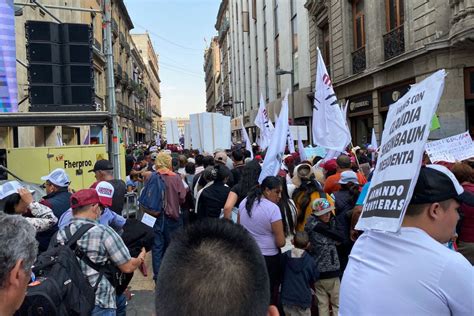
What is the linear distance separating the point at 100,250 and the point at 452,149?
5.07m

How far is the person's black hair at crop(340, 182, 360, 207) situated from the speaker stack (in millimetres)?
6949

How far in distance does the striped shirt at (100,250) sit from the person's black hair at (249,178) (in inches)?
90.2

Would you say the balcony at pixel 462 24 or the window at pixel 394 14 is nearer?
the balcony at pixel 462 24

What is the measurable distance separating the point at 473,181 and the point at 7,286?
166 inches

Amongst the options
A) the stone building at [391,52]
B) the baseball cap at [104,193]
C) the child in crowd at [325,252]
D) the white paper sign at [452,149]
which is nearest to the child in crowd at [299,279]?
the child in crowd at [325,252]

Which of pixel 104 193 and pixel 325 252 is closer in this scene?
pixel 104 193

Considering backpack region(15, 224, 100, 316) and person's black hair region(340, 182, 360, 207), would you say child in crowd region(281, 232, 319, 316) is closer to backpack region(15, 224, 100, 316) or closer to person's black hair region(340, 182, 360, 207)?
person's black hair region(340, 182, 360, 207)

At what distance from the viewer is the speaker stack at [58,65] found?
9297 millimetres

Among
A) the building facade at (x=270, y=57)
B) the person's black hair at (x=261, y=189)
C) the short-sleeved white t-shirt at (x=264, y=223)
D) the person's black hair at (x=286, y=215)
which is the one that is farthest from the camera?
the building facade at (x=270, y=57)

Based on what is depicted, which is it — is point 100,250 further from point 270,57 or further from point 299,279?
point 270,57

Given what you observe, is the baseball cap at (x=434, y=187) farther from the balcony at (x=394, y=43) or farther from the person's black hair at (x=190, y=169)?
the balcony at (x=394, y=43)

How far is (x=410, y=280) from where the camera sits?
157 centimetres

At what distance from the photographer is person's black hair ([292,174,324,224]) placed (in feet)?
15.5

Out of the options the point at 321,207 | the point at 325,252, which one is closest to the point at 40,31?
the point at 321,207
